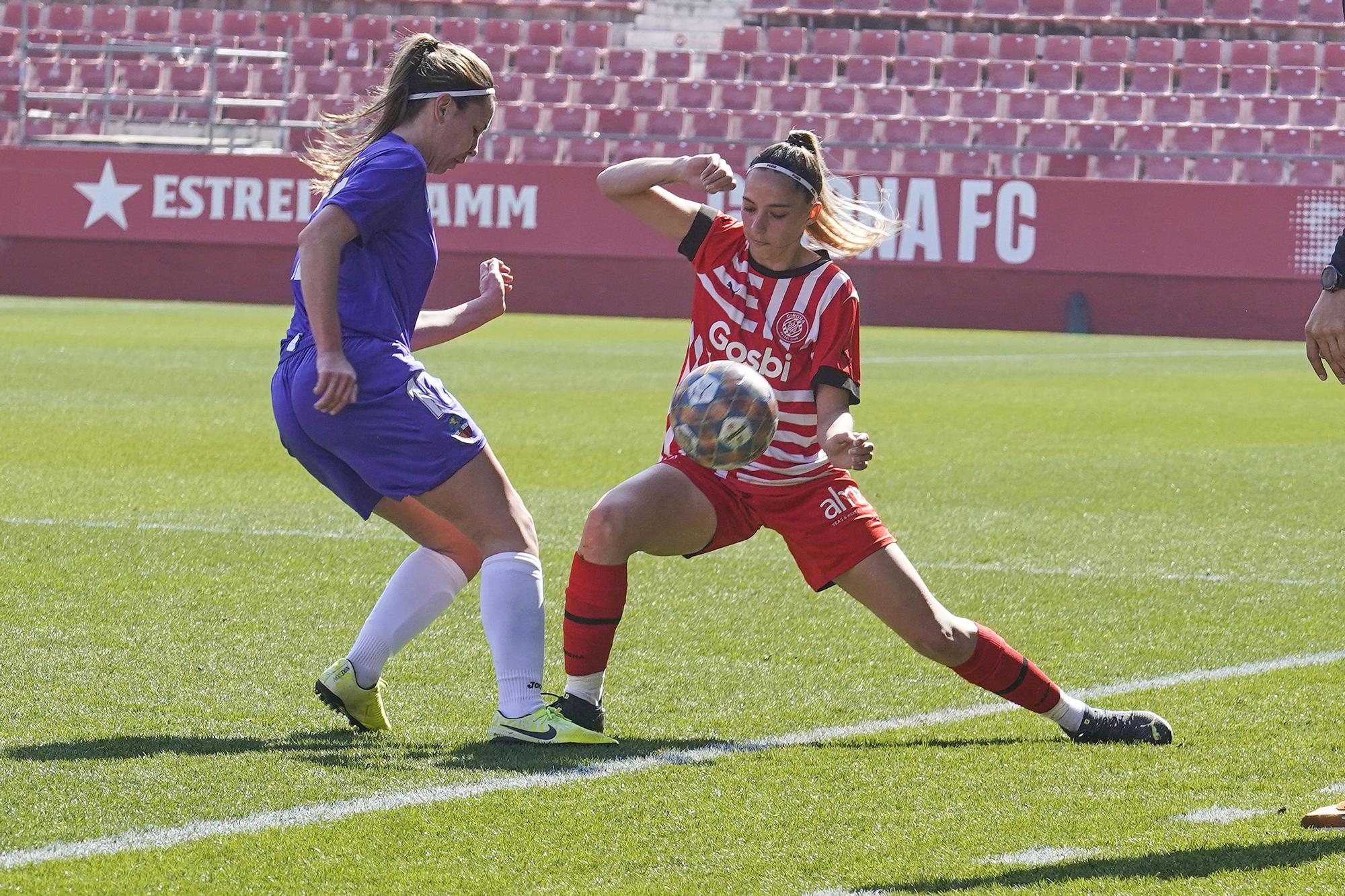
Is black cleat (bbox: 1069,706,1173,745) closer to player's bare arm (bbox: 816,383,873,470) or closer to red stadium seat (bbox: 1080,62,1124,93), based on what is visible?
player's bare arm (bbox: 816,383,873,470)

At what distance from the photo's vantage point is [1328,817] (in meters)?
3.95

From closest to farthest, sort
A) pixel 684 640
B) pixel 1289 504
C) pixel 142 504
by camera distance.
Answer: pixel 684 640 → pixel 142 504 → pixel 1289 504

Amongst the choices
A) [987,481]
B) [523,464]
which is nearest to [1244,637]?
[987,481]

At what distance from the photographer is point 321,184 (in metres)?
5.02

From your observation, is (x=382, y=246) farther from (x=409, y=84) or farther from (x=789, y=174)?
(x=789, y=174)

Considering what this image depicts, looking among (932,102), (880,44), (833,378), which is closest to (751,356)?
(833,378)

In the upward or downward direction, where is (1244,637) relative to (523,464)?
upward

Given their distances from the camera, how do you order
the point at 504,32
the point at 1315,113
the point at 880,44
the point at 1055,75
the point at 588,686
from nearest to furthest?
the point at 588,686
the point at 1315,113
the point at 1055,75
the point at 880,44
the point at 504,32

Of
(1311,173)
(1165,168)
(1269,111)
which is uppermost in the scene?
(1269,111)

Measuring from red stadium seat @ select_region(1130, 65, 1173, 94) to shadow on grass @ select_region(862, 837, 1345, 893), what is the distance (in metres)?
27.1

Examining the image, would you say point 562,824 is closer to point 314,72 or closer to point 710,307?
point 710,307

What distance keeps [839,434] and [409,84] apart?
134cm

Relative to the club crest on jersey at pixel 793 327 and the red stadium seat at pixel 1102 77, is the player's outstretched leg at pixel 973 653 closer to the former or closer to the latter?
the club crest on jersey at pixel 793 327

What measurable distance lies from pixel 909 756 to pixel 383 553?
12.0 ft
